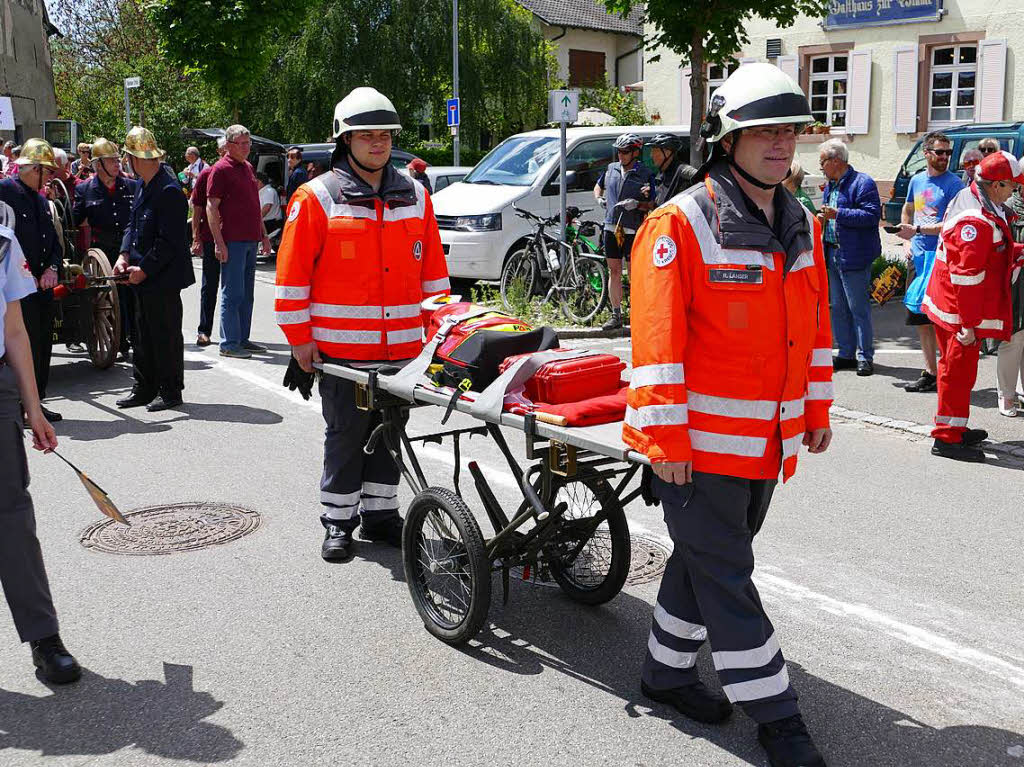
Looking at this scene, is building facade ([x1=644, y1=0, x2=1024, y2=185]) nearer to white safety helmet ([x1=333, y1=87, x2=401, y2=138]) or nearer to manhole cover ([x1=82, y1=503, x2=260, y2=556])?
manhole cover ([x1=82, y1=503, x2=260, y2=556])

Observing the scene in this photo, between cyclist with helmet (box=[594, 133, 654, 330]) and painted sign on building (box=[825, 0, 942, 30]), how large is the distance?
1575cm

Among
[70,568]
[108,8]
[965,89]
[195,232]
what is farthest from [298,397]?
[108,8]

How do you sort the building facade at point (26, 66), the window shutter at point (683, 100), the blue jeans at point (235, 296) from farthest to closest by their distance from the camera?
the building facade at point (26, 66), the window shutter at point (683, 100), the blue jeans at point (235, 296)

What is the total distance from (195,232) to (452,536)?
8.13 m

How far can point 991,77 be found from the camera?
25.5 metres

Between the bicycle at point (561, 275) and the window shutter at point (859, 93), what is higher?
the window shutter at point (859, 93)

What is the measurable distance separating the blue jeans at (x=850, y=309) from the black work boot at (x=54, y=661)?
732cm

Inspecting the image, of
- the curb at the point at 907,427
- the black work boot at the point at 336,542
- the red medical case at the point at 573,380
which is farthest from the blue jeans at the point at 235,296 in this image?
the red medical case at the point at 573,380

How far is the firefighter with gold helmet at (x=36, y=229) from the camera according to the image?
8.52m

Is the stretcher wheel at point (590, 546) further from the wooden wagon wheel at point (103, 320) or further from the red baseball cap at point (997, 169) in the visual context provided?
the wooden wagon wheel at point (103, 320)

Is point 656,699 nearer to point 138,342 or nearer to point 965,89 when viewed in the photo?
point 138,342

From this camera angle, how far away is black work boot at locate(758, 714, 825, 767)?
3.66 m

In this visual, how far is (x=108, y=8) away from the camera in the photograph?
47531 millimetres

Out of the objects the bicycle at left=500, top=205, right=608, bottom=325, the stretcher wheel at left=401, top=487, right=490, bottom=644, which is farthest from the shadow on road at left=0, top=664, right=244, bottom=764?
the bicycle at left=500, top=205, right=608, bottom=325
